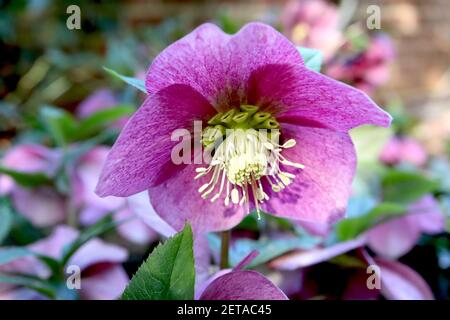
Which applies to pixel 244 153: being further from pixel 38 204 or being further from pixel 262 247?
pixel 38 204

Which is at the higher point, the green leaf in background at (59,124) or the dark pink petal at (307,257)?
the green leaf in background at (59,124)

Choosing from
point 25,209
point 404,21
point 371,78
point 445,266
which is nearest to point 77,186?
point 25,209

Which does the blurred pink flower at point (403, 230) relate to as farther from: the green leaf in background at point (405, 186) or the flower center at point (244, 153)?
the flower center at point (244, 153)

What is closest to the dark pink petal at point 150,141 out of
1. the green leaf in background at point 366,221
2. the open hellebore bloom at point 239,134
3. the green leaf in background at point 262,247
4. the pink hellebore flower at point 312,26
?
the open hellebore bloom at point 239,134

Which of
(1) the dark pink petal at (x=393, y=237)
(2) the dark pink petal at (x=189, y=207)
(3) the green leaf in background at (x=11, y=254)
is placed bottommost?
(1) the dark pink petal at (x=393, y=237)

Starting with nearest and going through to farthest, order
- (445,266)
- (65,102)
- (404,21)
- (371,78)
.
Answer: (445,266), (371,78), (65,102), (404,21)

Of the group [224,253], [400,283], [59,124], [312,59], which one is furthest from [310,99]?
[59,124]
